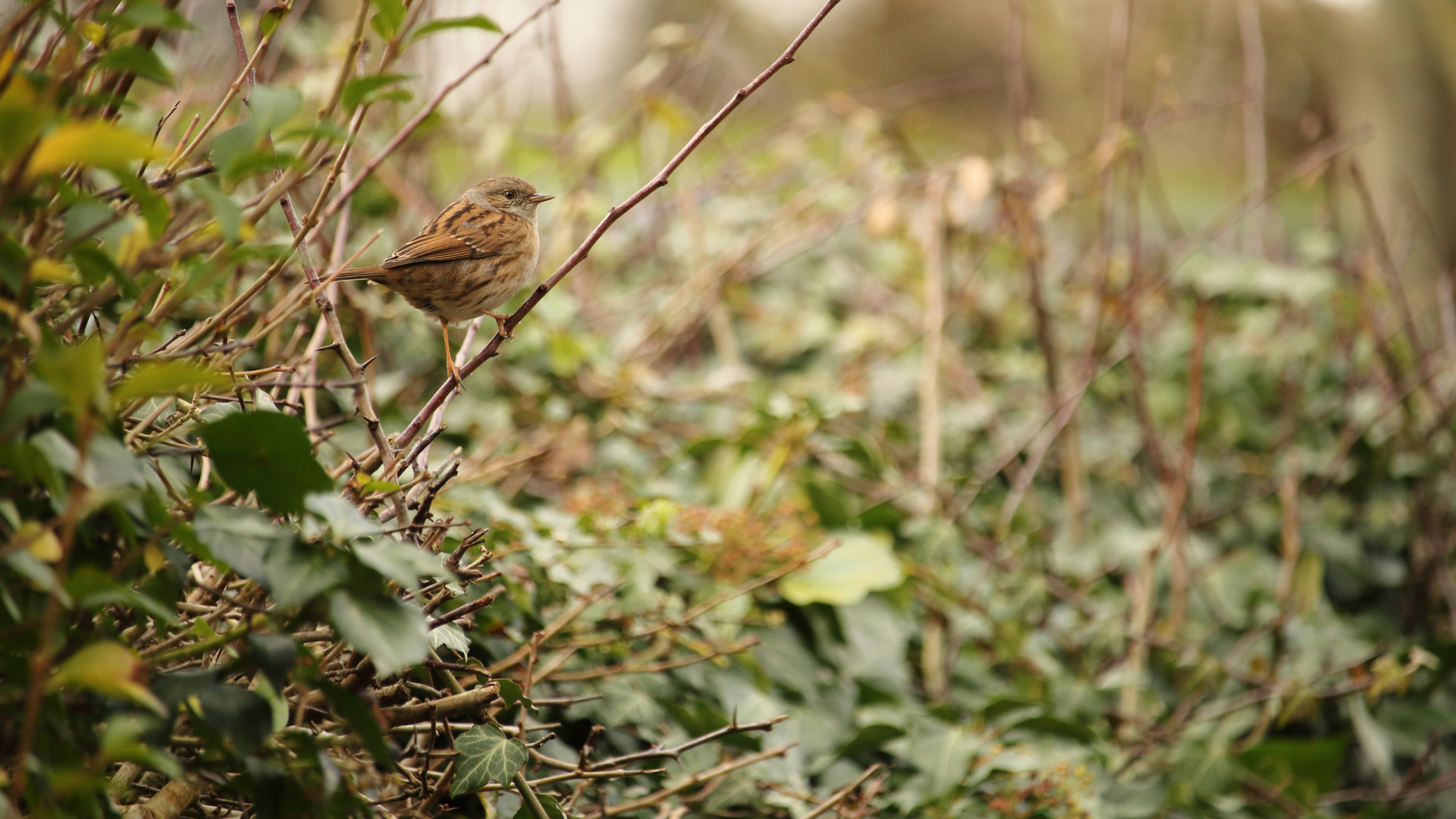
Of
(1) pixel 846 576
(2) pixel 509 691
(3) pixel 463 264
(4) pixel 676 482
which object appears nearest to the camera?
(2) pixel 509 691

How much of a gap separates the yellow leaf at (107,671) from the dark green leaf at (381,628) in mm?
217

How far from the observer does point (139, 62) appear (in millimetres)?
1180

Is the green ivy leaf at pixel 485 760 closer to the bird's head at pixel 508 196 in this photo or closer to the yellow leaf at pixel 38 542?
the yellow leaf at pixel 38 542

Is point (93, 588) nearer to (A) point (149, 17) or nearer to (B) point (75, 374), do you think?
(B) point (75, 374)

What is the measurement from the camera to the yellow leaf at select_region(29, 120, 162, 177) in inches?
39.0

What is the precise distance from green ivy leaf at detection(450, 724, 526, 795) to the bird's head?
75.3 inches

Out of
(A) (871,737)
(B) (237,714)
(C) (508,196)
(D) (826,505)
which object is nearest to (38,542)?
(B) (237,714)

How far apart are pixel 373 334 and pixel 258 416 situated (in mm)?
2311

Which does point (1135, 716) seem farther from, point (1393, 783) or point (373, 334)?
point (373, 334)

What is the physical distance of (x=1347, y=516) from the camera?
14.0 feet

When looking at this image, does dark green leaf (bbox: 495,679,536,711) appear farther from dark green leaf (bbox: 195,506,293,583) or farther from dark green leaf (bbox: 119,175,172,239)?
dark green leaf (bbox: 119,175,172,239)

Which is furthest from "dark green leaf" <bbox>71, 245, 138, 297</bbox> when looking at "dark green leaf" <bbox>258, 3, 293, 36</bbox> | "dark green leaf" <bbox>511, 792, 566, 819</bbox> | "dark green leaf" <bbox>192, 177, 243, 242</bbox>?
"dark green leaf" <bbox>511, 792, 566, 819</bbox>

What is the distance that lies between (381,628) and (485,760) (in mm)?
Answer: 612

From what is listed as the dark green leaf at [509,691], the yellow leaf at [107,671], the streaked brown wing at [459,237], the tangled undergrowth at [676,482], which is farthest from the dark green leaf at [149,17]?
the streaked brown wing at [459,237]
